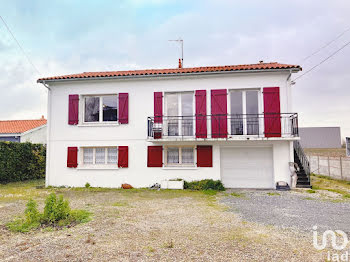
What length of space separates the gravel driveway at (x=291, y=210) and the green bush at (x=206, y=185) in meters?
1.18

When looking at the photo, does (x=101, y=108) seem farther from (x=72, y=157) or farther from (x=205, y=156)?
(x=205, y=156)

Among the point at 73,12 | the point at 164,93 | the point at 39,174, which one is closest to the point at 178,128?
the point at 164,93

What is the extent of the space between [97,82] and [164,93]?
3.32m

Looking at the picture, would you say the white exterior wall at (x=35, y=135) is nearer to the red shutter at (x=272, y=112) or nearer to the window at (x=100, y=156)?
the window at (x=100, y=156)

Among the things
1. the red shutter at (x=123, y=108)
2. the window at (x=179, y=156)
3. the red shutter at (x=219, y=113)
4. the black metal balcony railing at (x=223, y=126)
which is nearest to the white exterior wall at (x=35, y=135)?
the red shutter at (x=123, y=108)

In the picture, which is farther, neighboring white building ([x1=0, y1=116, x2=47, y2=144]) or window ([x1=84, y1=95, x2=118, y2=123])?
neighboring white building ([x1=0, y1=116, x2=47, y2=144])

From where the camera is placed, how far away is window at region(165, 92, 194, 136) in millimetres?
10805

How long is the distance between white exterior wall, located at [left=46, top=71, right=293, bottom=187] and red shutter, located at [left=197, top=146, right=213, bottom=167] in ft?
0.63

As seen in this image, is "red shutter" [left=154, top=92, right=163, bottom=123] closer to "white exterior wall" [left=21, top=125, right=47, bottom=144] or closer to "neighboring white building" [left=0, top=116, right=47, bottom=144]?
"neighboring white building" [left=0, top=116, right=47, bottom=144]

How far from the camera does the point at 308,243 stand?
165 inches

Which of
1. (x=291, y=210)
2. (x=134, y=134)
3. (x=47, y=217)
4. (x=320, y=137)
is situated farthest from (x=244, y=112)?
(x=320, y=137)

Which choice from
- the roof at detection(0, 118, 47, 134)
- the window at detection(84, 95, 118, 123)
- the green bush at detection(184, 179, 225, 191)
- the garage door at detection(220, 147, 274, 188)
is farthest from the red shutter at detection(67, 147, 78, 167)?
the roof at detection(0, 118, 47, 134)

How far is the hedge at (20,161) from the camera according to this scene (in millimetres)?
12453

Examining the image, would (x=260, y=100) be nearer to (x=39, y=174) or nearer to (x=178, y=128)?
(x=178, y=128)
